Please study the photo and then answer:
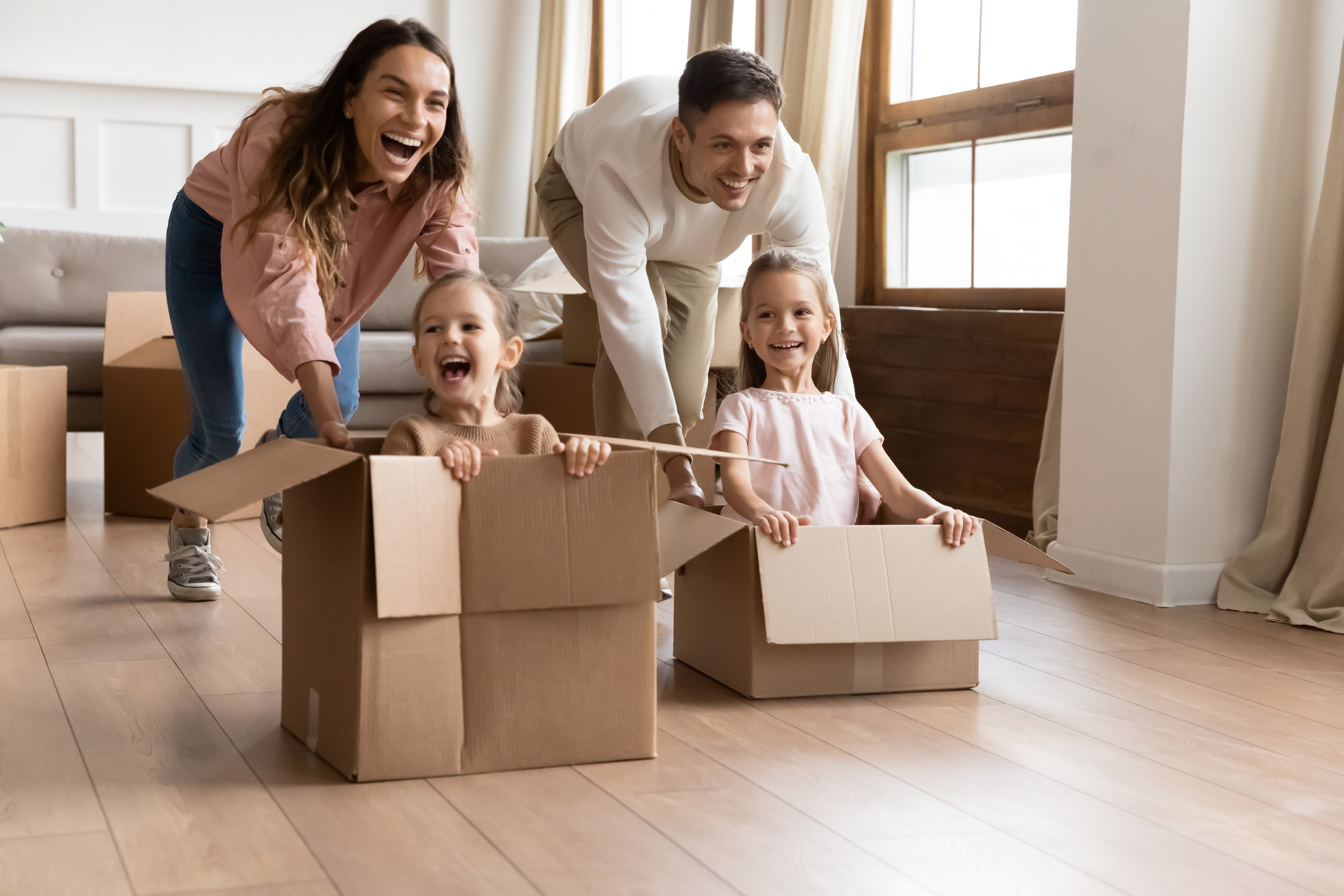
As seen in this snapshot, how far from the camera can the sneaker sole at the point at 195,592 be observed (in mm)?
2445

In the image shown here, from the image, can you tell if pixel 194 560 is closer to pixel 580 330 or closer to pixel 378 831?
pixel 378 831

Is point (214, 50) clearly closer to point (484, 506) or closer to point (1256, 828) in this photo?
point (484, 506)

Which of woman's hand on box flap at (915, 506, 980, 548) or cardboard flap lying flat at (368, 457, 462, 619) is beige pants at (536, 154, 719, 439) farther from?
cardboard flap lying flat at (368, 457, 462, 619)

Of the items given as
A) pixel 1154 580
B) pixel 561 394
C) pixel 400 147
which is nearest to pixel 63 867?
pixel 400 147

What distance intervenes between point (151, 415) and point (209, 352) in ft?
4.43

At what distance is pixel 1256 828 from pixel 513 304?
107cm

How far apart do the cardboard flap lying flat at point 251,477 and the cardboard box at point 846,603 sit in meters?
0.49

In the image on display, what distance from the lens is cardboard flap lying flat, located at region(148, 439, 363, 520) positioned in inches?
53.9

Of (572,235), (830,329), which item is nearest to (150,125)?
(572,235)

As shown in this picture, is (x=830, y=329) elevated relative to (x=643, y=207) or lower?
lower

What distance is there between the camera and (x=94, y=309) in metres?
4.52

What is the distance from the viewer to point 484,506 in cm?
145

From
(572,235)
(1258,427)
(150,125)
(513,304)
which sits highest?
(150,125)

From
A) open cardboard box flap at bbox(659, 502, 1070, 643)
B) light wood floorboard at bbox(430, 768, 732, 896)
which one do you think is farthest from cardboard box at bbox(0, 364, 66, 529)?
light wood floorboard at bbox(430, 768, 732, 896)
